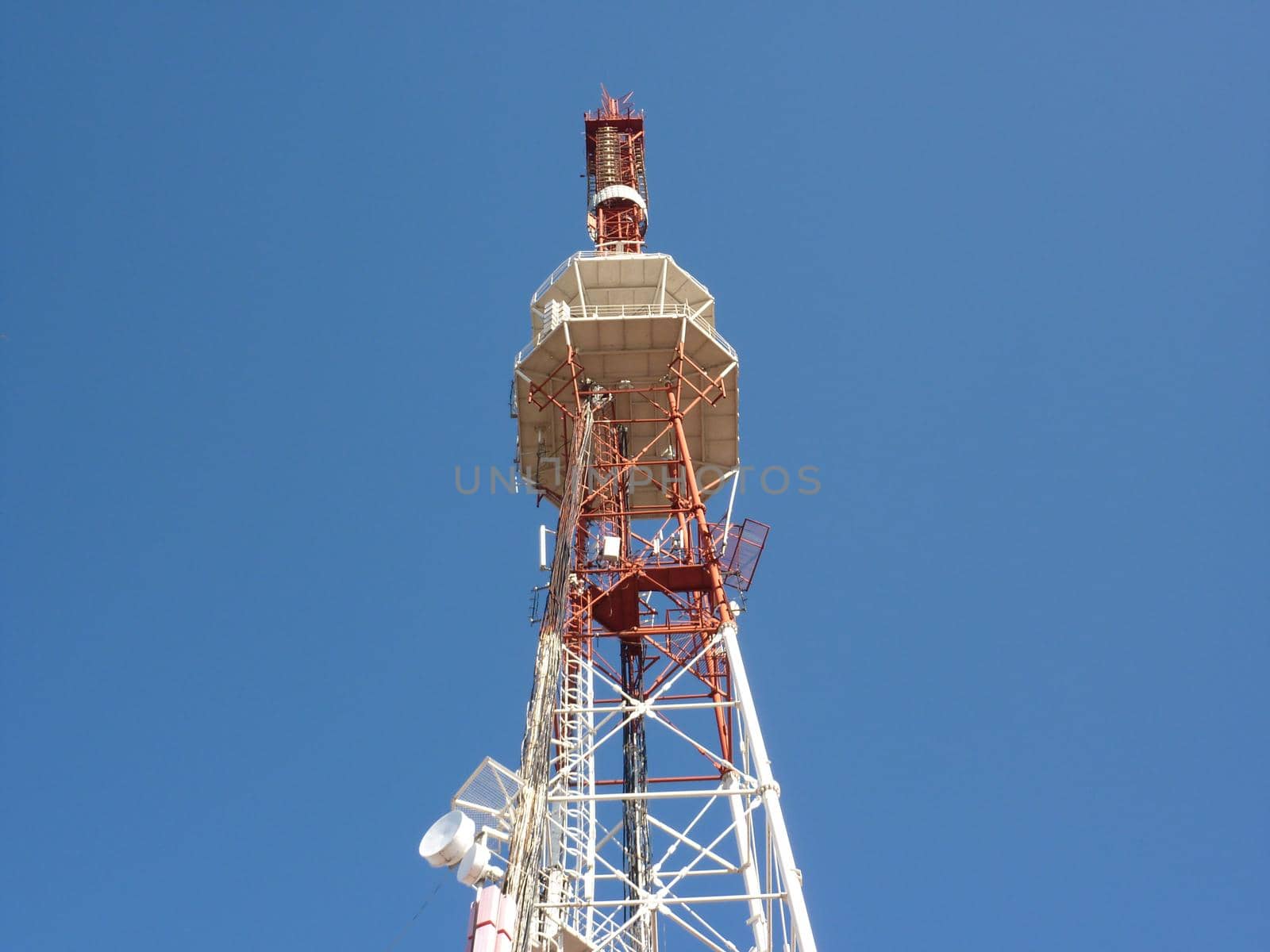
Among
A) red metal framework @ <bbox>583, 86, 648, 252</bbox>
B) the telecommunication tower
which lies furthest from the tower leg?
red metal framework @ <bbox>583, 86, 648, 252</bbox>

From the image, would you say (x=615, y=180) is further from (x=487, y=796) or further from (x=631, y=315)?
(x=487, y=796)

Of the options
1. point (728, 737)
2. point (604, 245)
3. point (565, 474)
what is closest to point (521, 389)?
point (565, 474)

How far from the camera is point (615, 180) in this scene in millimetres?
47500

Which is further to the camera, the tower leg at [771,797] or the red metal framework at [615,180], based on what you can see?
the red metal framework at [615,180]

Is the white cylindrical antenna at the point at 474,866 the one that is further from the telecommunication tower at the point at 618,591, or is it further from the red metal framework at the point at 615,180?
the red metal framework at the point at 615,180

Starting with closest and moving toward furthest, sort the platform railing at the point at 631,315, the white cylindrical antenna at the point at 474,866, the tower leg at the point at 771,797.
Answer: the tower leg at the point at 771,797 → the white cylindrical antenna at the point at 474,866 → the platform railing at the point at 631,315

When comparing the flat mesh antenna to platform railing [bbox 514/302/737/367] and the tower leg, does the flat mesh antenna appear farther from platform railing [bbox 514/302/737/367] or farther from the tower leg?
platform railing [bbox 514/302/737/367]

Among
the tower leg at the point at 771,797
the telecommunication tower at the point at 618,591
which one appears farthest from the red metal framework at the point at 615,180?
the tower leg at the point at 771,797

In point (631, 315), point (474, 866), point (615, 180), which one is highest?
point (615, 180)

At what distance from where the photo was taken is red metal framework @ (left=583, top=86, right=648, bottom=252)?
146ft

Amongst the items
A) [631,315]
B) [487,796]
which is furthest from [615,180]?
[487,796]

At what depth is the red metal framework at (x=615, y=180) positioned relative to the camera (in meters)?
44.6

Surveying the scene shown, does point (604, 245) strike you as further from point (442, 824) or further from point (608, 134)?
point (442, 824)

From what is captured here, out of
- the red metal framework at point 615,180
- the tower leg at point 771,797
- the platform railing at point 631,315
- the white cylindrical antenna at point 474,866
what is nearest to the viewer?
the tower leg at point 771,797
